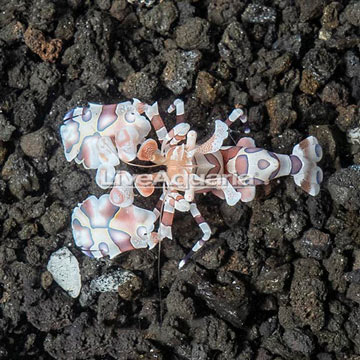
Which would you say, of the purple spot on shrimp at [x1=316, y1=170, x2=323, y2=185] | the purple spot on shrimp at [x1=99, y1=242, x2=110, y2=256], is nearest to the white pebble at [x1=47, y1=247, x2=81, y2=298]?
the purple spot on shrimp at [x1=99, y1=242, x2=110, y2=256]

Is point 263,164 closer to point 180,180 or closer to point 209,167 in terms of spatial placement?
point 209,167

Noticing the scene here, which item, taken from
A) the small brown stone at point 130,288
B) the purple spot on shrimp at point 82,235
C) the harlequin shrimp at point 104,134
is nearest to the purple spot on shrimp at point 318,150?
the harlequin shrimp at point 104,134

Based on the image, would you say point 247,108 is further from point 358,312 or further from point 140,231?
point 358,312

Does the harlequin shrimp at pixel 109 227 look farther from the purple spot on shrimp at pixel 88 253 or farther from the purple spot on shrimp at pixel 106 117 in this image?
the purple spot on shrimp at pixel 106 117

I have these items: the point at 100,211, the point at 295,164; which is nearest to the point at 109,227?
the point at 100,211

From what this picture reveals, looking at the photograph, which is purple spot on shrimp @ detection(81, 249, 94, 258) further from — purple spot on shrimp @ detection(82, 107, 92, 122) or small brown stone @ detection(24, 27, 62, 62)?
small brown stone @ detection(24, 27, 62, 62)

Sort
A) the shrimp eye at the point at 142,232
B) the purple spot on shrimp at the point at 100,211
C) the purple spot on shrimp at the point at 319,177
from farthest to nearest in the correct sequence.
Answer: the purple spot on shrimp at the point at 319,177 < the purple spot on shrimp at the point at 100,211 < the shrimp eye at the point at 142,232
